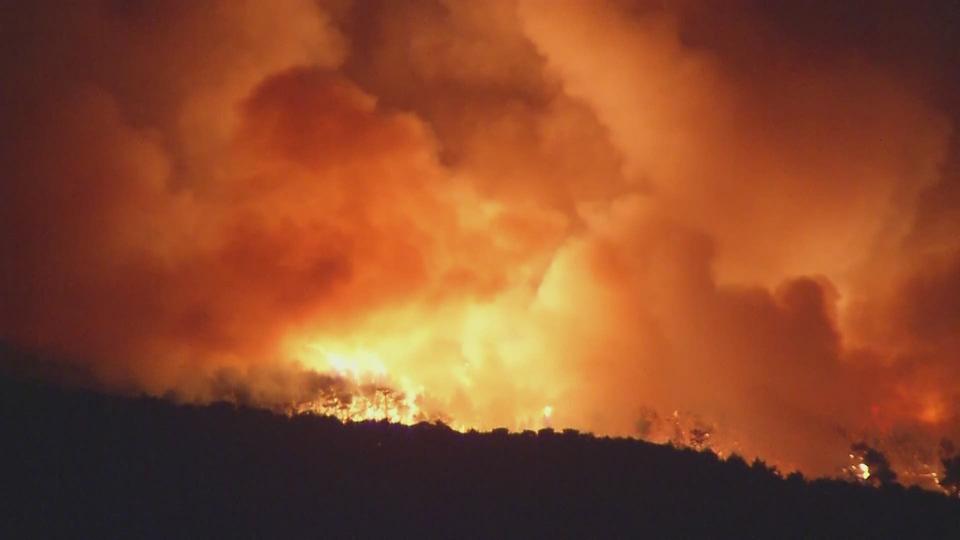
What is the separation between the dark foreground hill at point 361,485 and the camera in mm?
12203

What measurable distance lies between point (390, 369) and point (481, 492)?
23404 millimetres

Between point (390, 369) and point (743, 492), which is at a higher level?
point (390, 369)

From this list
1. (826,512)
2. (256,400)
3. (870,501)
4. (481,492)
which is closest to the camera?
(481,492)

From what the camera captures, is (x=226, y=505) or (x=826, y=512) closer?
(x=226, y=505)

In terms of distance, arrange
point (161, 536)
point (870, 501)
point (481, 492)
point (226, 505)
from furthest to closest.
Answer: point (870, 501), point (481, 492), point (226, 505), point (161, 536)

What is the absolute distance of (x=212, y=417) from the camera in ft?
52.4

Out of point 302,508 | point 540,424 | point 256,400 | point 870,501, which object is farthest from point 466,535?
point 540,424

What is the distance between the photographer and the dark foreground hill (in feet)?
40.0

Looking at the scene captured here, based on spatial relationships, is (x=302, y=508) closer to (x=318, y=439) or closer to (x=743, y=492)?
(x=318, y=439)

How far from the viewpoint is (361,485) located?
13.8 meters

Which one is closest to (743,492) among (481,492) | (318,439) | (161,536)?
(481,492)

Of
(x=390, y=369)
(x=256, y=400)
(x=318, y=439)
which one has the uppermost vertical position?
(x=390, y=369)

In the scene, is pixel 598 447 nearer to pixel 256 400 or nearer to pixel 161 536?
pixel 161 536

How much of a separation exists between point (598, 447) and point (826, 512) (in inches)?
192
